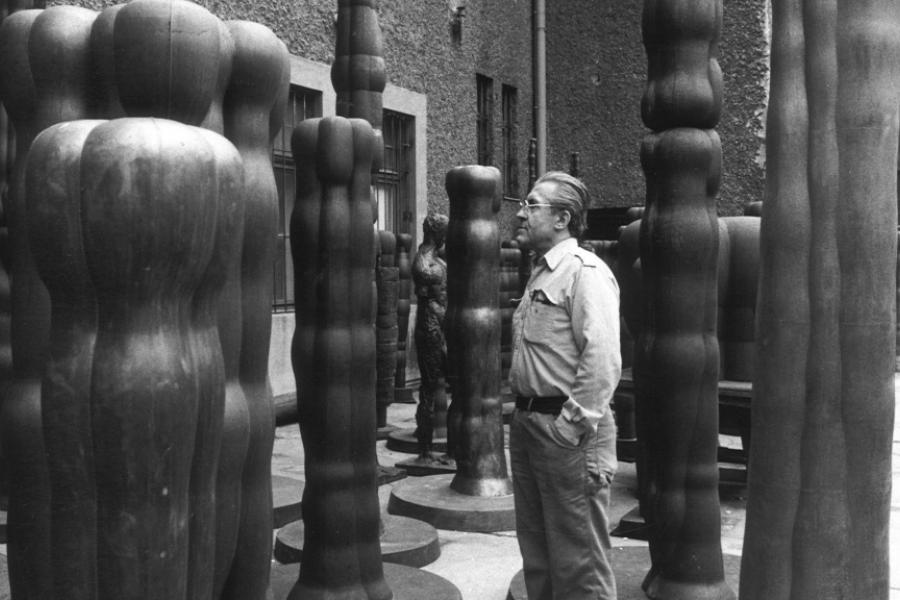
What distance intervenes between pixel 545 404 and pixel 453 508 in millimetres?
2118

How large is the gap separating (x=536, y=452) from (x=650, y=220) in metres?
0.97

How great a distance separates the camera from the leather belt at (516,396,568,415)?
3113mm

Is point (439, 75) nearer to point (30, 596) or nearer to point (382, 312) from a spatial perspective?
point (382, 312)

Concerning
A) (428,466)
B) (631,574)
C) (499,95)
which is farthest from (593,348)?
(499,95)

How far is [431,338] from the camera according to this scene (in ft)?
22.4

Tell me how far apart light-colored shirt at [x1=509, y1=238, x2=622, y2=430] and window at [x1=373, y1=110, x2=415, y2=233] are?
7556mm

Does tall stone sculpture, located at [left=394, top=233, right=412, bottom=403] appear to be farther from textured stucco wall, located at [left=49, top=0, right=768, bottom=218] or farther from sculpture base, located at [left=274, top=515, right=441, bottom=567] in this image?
sculpture base, located at [left=274, top=515, right=441, bottom=567]

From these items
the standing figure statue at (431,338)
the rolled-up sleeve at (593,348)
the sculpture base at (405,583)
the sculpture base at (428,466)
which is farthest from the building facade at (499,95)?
the rolled-up sleeve at (593,348)

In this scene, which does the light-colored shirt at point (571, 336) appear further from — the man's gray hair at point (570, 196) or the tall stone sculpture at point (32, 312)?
the tall stone sculpture at point (32, 312)

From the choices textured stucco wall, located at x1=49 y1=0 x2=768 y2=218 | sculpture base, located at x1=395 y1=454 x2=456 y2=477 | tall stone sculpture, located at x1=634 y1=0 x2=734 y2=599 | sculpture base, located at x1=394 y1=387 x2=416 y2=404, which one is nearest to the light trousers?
tall stone sculpture, located at x1=634 y1=0 x2=734 y2=599

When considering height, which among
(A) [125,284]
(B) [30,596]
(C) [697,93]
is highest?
(C) [697,93]

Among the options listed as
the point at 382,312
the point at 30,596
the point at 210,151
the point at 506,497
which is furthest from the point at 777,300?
the point at 382,312

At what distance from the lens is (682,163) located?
3.47 m

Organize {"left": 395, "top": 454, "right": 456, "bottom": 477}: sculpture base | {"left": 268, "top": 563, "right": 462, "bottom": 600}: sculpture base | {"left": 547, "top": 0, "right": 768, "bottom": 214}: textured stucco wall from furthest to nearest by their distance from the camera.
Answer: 1. {"left": 547, "top": 0, "right": 768, "bottom": 214}: textured stucco wall
2. {"left": 395, "top": 454, "right": 456, "bottom": 477}: sculpture base
3. {"left": 268, "top": 563, "right": 462, "bottom": 600}: sculpture base
